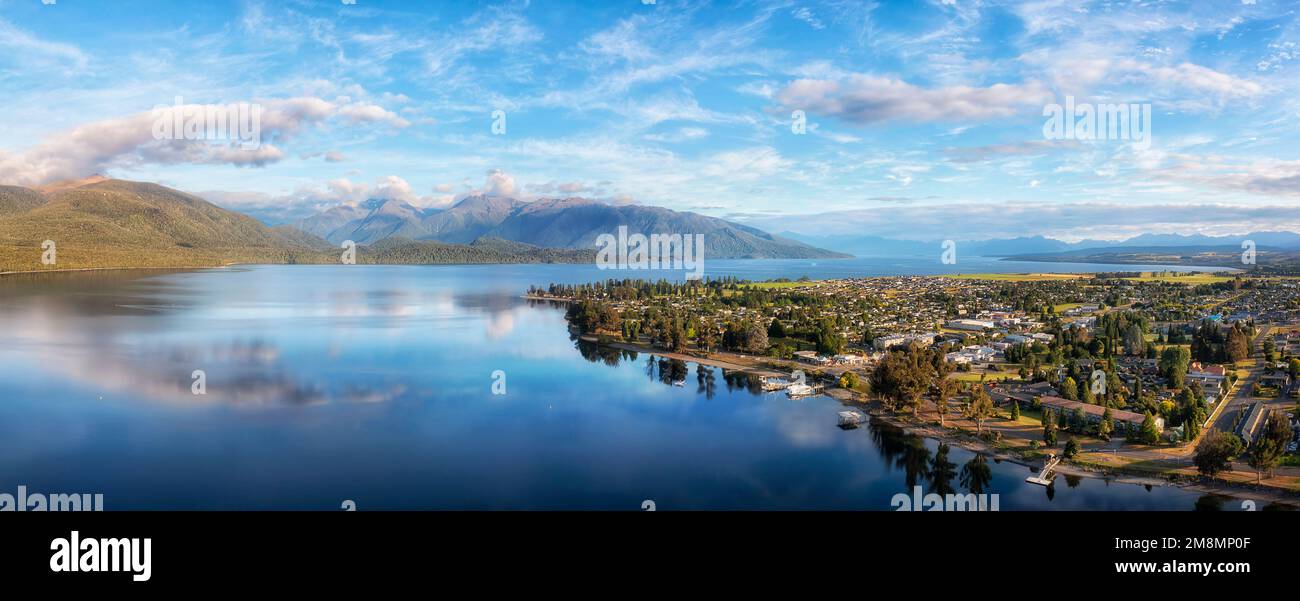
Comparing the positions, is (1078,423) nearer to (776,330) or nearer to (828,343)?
(828,343)

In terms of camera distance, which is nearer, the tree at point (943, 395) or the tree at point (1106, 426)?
the tree at point (1106, 426)

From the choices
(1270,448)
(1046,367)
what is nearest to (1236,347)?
(1046,367)

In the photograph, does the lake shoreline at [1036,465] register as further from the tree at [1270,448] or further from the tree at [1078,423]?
the tree at [1078,423]

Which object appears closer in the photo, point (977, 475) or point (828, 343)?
point (977, 475)

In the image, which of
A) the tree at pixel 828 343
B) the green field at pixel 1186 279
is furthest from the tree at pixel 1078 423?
the green field at pixel 1186 279
